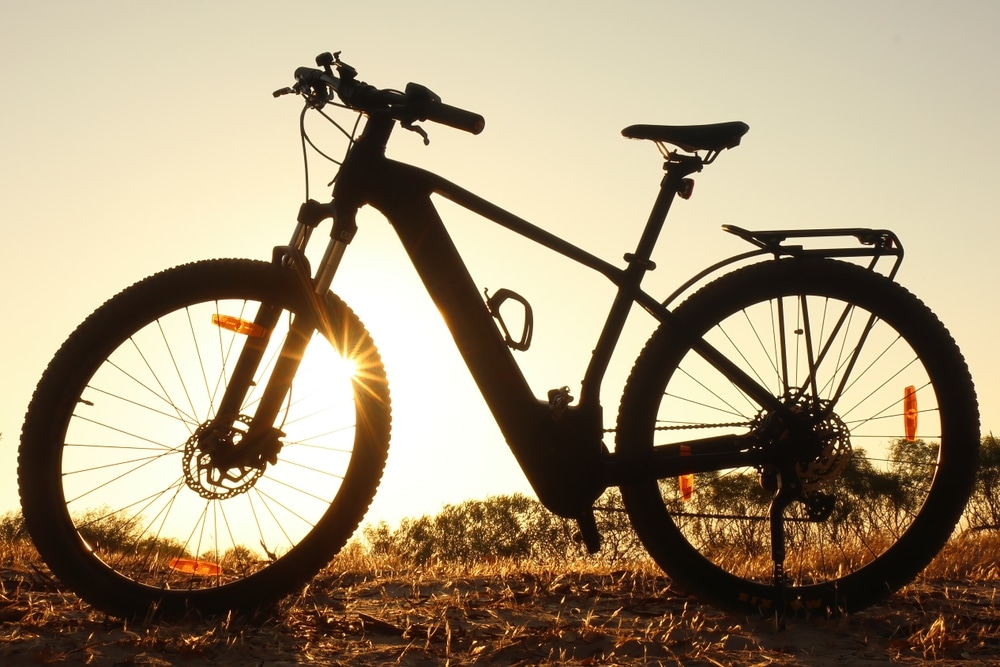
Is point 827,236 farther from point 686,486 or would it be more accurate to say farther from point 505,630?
point 505,630

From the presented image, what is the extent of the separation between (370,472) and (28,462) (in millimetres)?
1054

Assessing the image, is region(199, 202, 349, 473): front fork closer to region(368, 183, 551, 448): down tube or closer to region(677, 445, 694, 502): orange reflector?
region(368, 183, 551, 448): down tube

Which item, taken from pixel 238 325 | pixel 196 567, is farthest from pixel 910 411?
pixel 196 567

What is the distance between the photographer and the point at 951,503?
3570mm

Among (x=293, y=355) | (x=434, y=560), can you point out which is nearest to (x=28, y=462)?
(x=293, y=355)

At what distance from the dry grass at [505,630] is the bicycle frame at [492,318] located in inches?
18.6

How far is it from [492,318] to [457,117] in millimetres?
675

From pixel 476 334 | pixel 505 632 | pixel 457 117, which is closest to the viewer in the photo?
pixel 505 632

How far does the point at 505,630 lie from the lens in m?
3.12

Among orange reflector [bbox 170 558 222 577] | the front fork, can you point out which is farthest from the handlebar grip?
orange reflector [bbox 170 558 222 577]

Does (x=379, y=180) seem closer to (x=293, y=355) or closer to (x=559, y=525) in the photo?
(x=293, y=355)

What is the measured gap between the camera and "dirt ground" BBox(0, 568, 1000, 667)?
2.82m

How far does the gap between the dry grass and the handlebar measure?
161cm

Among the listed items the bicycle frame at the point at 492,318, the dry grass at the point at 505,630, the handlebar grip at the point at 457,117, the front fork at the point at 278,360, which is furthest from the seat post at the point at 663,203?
the dry grass at the point at 505,630
